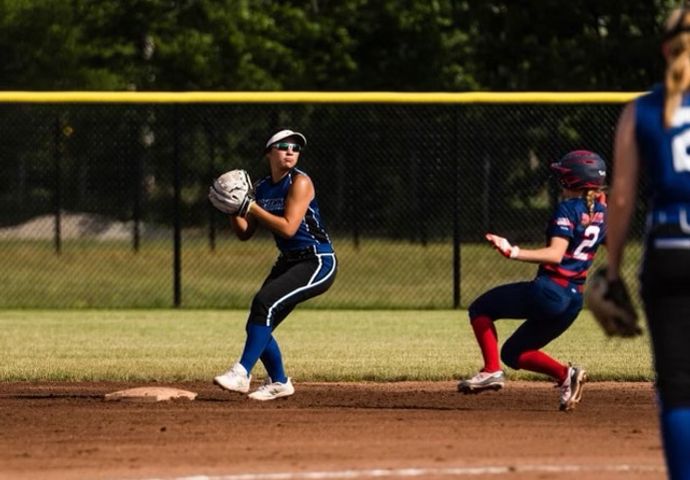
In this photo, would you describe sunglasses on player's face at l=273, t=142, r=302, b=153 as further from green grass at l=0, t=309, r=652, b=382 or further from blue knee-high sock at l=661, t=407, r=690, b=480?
blue knee-high sock at l=661, t=407, r=690, b=480

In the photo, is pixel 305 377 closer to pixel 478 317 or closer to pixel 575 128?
pixel 478 317

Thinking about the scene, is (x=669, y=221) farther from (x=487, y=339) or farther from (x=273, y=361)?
(x=273, y=361)

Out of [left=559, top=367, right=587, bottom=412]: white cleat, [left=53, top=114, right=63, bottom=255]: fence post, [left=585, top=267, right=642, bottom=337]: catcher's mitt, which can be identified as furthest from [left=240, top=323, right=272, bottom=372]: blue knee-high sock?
[left=53, top=114, right=63, bottom=255]: fence post

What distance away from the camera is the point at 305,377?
1133 cm

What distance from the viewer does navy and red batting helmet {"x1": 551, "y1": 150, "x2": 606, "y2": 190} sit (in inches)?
350

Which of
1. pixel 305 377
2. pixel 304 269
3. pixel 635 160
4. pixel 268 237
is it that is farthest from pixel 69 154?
pixel 635 160

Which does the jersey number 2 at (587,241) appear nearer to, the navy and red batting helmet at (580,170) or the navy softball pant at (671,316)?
the navy and red batting helmet at (580,170)

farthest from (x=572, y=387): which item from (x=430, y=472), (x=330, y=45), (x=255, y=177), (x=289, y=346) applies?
(x=330, y=45)

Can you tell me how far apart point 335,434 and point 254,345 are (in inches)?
56.4

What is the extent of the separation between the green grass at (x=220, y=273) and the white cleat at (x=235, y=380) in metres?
8.87

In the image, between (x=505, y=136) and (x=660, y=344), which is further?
(x=505, y=136)

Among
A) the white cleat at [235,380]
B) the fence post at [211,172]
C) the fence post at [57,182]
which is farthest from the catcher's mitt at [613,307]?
the fence post at [211,172]

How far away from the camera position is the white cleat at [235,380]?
9.18m

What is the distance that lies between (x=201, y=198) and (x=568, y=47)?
39.9 ft
